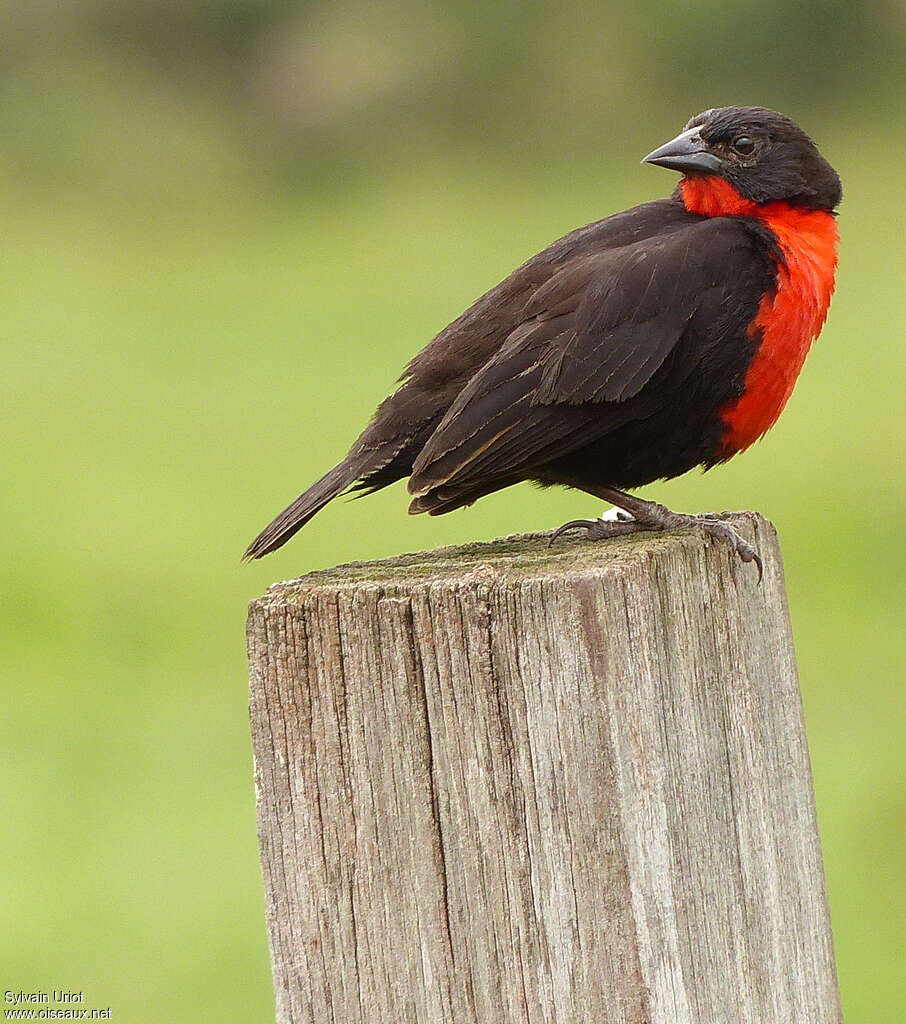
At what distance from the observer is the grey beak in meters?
3.77

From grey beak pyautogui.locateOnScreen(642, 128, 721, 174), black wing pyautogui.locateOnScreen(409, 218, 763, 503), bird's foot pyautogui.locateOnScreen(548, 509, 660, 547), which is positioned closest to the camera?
bird's foot pyautogui.locateOnScreen(548, 509, 660, 547)

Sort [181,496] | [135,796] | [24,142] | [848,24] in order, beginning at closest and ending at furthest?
1. [135,796]
2. [181,496]
3. [848,24]
4. [24,142]

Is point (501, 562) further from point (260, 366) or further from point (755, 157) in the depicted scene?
point (260, 366)

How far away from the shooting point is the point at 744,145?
383 cm

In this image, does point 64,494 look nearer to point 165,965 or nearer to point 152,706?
point 152,706

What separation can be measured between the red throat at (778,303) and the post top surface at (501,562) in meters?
0.55

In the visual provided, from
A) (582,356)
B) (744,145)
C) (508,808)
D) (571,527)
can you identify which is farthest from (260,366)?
(508,808)

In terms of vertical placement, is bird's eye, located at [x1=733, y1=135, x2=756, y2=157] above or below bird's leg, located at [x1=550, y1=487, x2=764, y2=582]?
above

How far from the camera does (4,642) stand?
9.07 m

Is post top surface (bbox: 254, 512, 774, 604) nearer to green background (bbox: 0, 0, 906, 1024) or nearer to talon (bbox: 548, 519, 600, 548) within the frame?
talon (bbox: 548, 519, 600, 548)

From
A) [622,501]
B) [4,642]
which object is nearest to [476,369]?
[622,501]

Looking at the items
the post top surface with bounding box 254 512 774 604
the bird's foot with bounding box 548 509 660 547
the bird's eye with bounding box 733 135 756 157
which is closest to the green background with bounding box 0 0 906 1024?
the bird's foot with bounding box 548 509 660 547

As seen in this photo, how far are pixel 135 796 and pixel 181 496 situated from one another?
3.79 meters

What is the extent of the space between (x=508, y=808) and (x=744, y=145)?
6.67 ft
